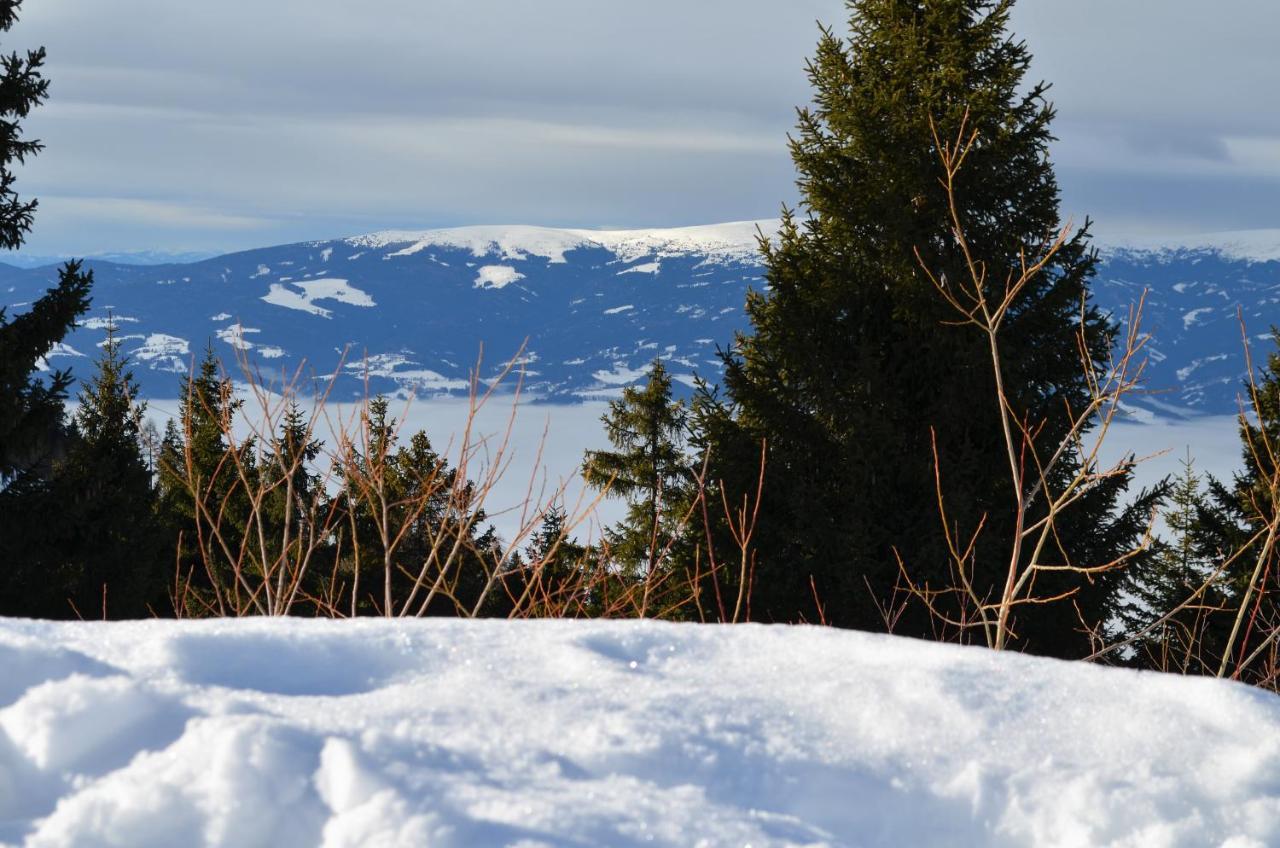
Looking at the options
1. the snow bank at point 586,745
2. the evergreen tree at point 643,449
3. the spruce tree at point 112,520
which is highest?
the snow bank at point 586,745

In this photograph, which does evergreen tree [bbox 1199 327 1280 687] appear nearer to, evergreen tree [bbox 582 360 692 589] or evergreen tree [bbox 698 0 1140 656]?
evergreen tree [bbox 698 0 1140 656]

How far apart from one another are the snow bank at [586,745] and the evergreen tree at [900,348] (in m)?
8.66

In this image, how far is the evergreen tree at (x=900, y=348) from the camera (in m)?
11.7

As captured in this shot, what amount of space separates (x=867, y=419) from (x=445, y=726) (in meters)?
9.60

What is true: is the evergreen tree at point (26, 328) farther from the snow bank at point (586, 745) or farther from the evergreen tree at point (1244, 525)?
the evergreen tree at point (1244, 525)

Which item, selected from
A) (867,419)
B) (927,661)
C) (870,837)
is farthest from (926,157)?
(870,837)

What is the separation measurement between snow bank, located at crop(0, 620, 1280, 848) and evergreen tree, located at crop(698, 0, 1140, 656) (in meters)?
8.66

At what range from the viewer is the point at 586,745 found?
2537 mm

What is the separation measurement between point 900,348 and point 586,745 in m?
10.4

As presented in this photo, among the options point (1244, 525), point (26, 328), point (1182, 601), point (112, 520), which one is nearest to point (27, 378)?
point (26, 328)

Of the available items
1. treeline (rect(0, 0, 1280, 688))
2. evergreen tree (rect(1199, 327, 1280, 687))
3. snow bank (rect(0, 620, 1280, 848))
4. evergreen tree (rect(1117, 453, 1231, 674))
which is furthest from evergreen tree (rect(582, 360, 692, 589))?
snow bank (rect(0, 620, 1280, 848))

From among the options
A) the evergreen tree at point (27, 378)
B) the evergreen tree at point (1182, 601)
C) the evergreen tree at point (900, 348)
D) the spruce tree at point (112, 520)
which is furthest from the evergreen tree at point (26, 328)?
the evergreen tree at point (1182, 601)

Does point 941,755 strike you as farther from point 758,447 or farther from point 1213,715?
point 758,447

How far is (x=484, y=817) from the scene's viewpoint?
7.42 ft
